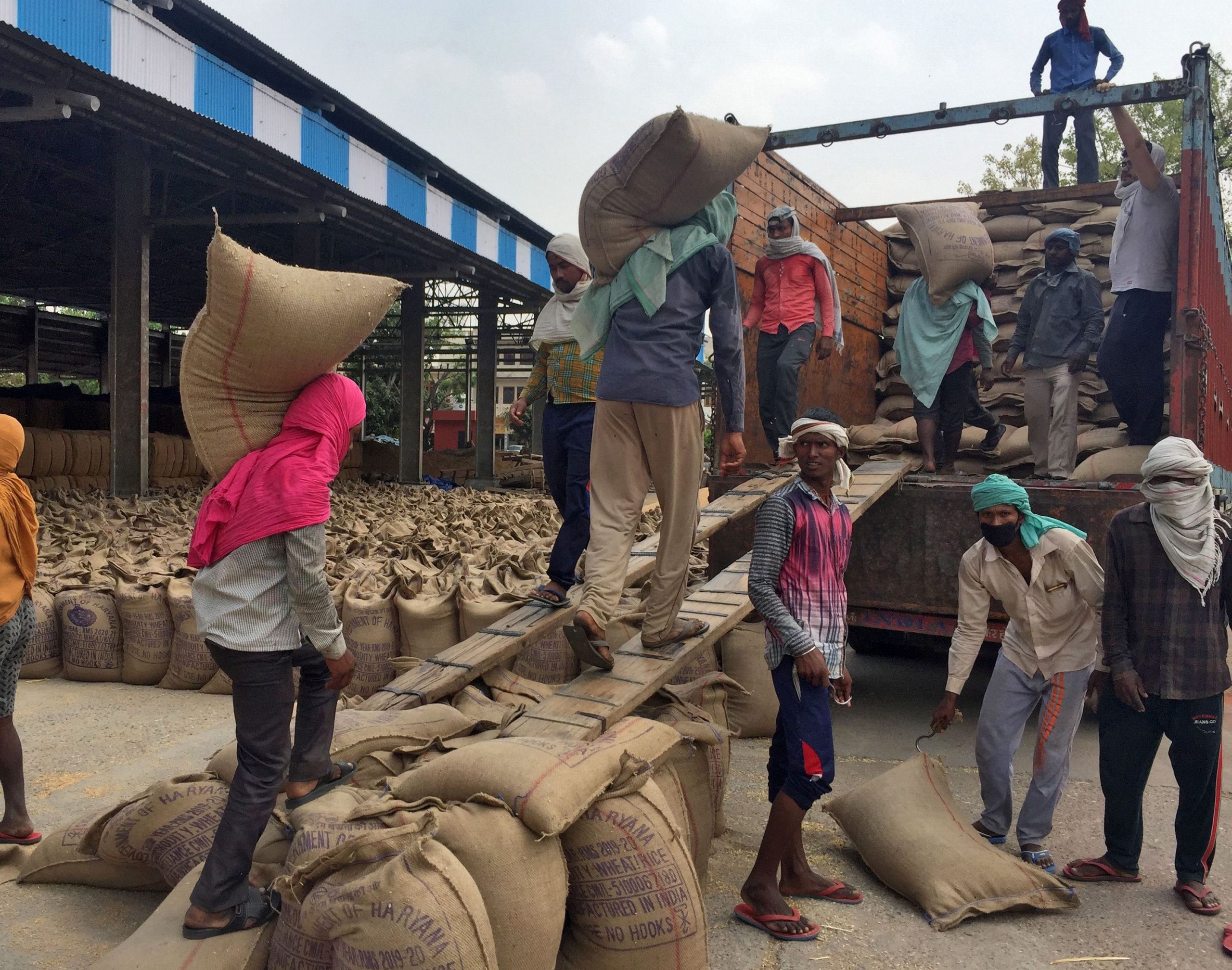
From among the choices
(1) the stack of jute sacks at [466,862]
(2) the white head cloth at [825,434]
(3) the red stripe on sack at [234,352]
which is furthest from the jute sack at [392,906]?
(2) the white head cloth at [825,434]

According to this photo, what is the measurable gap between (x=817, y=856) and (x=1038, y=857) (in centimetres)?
74

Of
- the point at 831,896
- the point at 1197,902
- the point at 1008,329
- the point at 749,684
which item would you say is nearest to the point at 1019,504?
the point at 1197,902

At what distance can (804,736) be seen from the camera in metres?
2.70

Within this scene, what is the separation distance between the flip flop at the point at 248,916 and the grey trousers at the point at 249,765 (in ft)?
0.07

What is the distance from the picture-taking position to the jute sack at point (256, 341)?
2170 millimetres

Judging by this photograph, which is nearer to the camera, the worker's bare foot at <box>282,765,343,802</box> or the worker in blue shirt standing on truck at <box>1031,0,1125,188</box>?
the worker's bare foot at <box>282,765,343,802</box>

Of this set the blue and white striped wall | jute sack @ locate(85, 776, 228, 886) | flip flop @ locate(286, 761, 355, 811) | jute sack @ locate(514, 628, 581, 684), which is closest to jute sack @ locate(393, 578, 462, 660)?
jute sack @ locate(514, 628, 581, 684)

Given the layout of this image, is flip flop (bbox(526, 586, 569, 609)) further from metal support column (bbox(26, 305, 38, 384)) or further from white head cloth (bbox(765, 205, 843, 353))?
metal support column (bbox(26, 305, 38, 384))

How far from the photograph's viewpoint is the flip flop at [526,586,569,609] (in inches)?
158

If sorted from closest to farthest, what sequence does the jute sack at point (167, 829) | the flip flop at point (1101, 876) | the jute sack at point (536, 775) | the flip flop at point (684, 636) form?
the jute sack at point (536, 775) < the jute sack at point (167, 829) < the flip flop at point (1101, 876) < the flip flop at point (684, 636)

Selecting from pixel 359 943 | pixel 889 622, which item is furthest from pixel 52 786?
pixel 889 622

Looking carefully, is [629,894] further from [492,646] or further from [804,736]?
[492,646]

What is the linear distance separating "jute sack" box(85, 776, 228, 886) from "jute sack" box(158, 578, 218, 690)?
225 cm

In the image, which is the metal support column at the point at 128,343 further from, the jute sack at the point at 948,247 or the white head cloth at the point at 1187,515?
the white head cloth at the point at 1187,515
